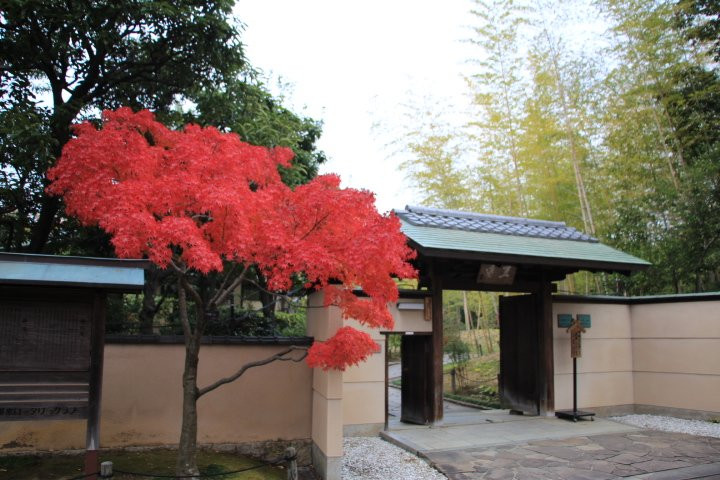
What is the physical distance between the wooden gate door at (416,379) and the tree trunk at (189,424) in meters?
3.95

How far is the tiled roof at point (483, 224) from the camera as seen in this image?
8562 millimetres

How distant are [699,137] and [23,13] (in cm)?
1214

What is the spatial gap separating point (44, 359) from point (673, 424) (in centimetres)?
939

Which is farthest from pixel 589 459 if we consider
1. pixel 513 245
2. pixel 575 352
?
pixel 513 245

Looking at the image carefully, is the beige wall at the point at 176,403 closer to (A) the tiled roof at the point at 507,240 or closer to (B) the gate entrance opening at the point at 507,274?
(B) the gate entrance opening at the point at 507,274

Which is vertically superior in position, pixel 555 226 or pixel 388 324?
pixel 555 226

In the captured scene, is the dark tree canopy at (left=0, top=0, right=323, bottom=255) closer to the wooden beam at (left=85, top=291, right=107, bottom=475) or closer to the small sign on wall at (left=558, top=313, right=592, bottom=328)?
the wooden beam at (left=85, top=291, right=107, bottom=475)

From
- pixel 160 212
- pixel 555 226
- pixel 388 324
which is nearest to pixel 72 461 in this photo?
pixel 160 212

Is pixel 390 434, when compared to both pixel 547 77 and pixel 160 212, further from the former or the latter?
pixel 547 77

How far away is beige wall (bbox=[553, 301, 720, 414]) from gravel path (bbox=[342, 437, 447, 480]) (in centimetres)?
387

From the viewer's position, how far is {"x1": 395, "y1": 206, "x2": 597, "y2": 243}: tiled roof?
337 inches

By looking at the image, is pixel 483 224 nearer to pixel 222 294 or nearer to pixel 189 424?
pixel 222 294

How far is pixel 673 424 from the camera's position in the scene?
28.6 feet

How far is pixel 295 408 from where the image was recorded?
22.3ft
